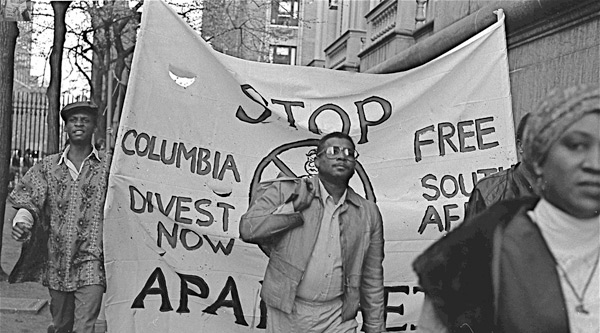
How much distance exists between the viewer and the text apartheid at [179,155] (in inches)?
178

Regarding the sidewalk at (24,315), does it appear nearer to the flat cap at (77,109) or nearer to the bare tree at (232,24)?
the flat cap at (77,109)

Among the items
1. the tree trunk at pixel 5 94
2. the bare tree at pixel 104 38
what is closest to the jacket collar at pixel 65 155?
the tree trunk at pixel 5 94

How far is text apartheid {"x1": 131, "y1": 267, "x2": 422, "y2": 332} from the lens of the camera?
4.58 metres

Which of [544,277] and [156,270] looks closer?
[544,277]

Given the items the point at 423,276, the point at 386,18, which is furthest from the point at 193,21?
the point at 423,276

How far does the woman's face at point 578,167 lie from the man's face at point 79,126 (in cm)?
405

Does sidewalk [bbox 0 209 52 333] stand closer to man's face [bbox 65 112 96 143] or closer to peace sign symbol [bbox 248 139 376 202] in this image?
man's face [bbox 65 112 96 143]

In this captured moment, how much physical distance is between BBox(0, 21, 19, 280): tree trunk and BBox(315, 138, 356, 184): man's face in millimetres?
5797

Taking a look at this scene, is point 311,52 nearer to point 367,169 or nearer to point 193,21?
point 193,21

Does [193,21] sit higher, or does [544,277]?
[193,21]

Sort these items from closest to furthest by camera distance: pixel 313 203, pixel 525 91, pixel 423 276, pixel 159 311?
pixel 423 276
pixel 313 203
pixel 159 311
pixel 525 91

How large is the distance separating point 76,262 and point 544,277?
3.95 m

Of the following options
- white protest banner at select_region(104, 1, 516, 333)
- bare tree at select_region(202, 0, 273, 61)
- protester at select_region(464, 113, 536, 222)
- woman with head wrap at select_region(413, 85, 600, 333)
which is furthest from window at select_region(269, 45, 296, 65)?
woman with head wrap at select_region(413, 85, 600, 333)

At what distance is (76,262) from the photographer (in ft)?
16.9
